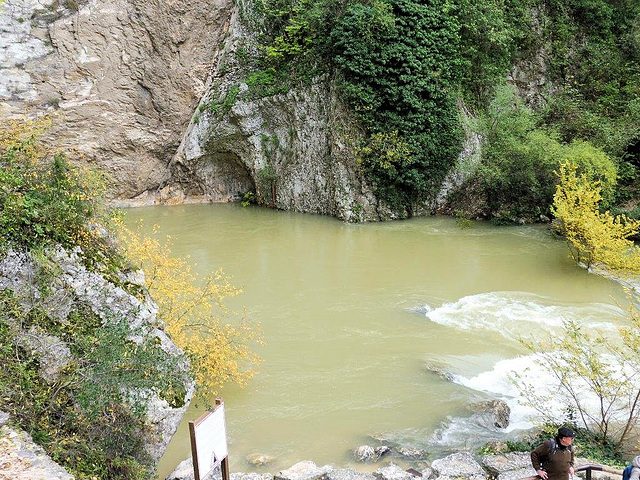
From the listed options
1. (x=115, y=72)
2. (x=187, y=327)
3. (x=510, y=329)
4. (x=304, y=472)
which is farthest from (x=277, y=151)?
(x=304, y=472)

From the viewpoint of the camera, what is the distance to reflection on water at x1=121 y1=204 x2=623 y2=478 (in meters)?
8.46

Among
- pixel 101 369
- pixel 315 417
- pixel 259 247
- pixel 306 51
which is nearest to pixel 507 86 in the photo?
pixel 306 51

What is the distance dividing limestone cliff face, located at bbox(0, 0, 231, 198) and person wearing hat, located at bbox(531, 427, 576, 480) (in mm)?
22304

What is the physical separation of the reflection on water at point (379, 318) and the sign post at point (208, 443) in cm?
267

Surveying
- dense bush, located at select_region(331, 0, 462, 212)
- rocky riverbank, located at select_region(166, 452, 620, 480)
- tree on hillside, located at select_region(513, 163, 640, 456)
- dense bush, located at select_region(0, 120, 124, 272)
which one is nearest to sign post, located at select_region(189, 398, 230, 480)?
rocky riverbank, located at select_region(166, 452, 620, 480)

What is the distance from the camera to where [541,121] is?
2180 centimetres

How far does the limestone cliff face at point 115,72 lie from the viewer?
21750 millimetres

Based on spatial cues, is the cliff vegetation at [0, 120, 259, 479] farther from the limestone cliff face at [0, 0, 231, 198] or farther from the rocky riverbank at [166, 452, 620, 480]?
the limestone cliff face at [0, 0, 231, 198]

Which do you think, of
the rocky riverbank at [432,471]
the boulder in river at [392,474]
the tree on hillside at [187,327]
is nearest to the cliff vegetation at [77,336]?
the rocky riverbank at [432,471]

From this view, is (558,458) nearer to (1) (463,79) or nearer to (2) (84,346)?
(2) (84,346)

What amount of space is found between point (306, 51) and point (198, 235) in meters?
8.37

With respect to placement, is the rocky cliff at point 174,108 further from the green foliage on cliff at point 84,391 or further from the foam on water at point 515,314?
the green foliage on cliff at point 84,391

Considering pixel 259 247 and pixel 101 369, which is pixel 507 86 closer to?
pixel 259 247

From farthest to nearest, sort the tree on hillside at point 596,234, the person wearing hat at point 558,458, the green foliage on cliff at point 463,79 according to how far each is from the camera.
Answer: the green foliage on cliff at point 463,79 → the tree on hillside at point 596,234 → the person wearing hat at point 558,458
